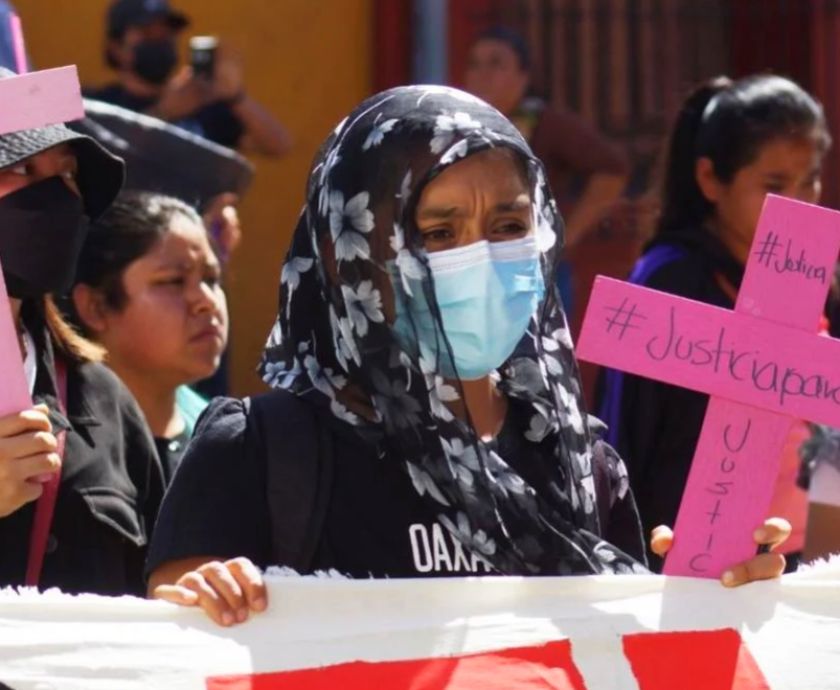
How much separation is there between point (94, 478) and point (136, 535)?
4.5 inches

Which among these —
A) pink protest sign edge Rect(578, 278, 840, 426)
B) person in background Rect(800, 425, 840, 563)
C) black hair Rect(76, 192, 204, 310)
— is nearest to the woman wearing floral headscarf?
pink protest sign edge Rect(578, 278, 840, 426)

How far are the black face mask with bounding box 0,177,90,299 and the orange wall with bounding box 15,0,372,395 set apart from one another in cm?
399

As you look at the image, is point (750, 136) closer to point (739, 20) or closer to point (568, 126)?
point (568, 126)

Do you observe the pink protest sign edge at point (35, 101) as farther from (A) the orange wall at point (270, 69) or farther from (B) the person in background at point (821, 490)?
(A) the orange wall at point (270, 69)

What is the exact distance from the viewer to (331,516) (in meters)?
2.74

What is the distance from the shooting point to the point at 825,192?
26.6 ft

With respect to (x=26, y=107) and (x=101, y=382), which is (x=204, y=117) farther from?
(x=26, y=107)

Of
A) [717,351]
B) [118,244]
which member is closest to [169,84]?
[118,244]

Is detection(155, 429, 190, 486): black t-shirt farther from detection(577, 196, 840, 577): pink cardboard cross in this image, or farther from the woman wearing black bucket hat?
detection(577, 196, 840, 577): pink cardboard cross

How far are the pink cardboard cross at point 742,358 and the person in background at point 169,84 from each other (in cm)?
366

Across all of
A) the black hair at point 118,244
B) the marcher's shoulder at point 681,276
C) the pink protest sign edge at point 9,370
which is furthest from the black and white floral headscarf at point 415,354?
the black hair at point 118,244

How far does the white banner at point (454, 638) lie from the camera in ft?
8.64

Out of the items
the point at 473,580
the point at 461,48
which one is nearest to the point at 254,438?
the point at 473,580

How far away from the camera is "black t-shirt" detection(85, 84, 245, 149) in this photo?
6.29 metres
